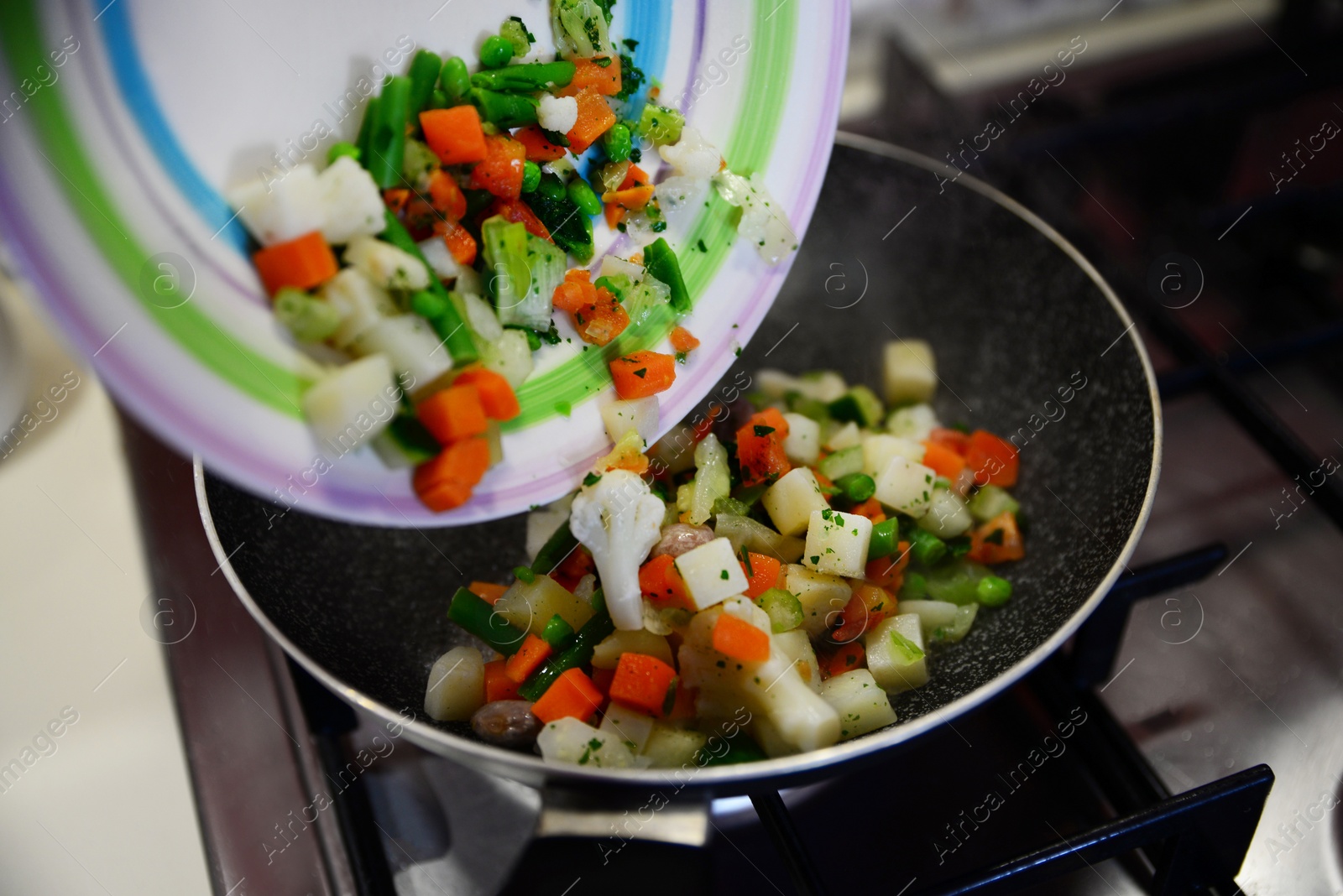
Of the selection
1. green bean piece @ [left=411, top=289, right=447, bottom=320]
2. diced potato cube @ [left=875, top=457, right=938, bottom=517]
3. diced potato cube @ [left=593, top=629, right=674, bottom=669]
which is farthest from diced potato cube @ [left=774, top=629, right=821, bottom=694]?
green bean piece @ [left=411, top=289, right=447, bottom=320]

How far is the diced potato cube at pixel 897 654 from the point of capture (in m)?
0.95

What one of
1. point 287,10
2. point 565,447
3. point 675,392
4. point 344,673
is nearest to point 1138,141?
point 675,392

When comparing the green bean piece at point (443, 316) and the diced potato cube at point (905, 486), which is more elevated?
the green bean piece at point (443, 316)

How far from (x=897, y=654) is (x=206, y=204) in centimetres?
72

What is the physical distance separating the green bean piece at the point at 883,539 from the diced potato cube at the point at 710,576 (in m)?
0.18

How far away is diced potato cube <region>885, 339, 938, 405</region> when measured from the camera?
51.4 inches

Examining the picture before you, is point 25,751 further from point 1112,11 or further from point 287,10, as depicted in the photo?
point 1112,11

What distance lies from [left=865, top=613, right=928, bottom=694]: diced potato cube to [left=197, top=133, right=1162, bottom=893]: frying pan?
0.03 metres

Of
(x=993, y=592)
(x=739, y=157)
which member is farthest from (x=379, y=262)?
(x=993, y=592)

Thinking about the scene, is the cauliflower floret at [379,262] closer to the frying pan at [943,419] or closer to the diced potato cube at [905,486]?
the frying pan at [943,419]

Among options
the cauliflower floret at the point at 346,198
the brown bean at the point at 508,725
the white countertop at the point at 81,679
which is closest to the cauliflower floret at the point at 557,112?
the cauliflower floret at the point at 346,198

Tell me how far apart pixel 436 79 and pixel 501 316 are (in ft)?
0.71

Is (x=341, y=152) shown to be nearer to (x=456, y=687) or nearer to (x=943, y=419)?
(x=456, y=687)

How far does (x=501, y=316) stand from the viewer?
0.91 m
